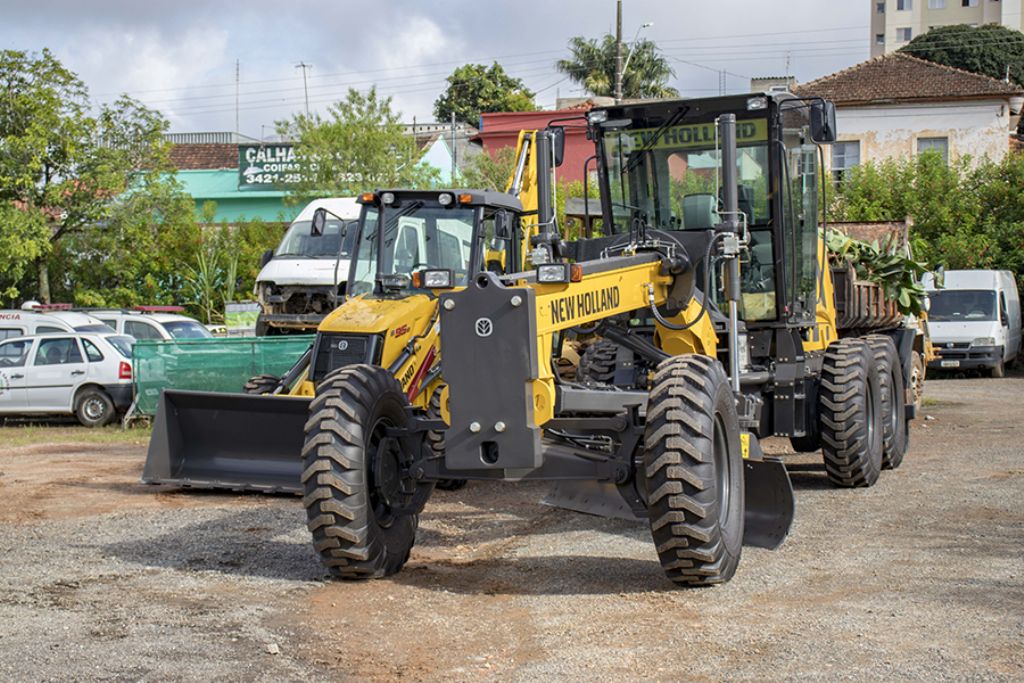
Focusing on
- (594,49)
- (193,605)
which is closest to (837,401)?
(193,605)

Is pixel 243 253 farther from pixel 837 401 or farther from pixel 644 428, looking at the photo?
pixel 644 428

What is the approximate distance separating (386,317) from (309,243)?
9.28 meters

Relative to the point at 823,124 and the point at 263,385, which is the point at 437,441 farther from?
the point at 263,385

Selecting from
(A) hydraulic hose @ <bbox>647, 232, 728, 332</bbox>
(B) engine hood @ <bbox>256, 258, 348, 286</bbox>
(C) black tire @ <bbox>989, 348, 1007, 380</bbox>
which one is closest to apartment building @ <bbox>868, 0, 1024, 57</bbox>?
(C) black tire @ <bbox>989, 348, 1007, 380</bbox>

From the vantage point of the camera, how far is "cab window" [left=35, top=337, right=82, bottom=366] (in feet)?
72.2

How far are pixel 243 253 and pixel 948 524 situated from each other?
99.5 feet

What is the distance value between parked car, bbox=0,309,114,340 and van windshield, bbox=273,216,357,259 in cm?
386

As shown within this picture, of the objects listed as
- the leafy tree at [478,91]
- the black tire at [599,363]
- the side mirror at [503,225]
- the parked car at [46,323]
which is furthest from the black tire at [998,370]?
the leafy tree at [478,91]

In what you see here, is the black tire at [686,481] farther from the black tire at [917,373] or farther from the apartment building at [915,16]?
the apartment building at [915,16]

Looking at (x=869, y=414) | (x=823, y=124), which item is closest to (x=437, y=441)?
(x=823, y=124)

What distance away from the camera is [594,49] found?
61.8 metres

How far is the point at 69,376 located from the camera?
71.8 feet

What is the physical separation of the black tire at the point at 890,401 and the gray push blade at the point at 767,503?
15.7 ft

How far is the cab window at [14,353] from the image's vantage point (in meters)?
22.3
